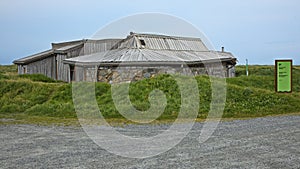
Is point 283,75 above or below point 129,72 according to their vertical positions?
below

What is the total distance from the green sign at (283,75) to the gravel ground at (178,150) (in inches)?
183

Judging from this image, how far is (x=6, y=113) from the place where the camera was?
1538cm

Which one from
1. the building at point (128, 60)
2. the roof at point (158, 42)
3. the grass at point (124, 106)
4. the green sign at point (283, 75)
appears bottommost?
the grass at point (124, 106)

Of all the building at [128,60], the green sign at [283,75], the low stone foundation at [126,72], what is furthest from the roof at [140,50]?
the green sign at [283,75]

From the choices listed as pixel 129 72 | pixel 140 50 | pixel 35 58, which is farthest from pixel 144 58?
pixel 35 58

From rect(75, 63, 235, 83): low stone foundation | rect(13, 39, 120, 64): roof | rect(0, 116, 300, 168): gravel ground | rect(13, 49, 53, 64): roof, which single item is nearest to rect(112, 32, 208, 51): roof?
rect(13, 39, 120, 64): roof

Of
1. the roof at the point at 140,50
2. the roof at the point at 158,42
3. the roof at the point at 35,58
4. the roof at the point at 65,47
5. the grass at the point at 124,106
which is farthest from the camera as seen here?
the roof at the point at 35,58

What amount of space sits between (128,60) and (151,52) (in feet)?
9.19

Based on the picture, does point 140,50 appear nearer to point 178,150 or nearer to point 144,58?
point 144,58

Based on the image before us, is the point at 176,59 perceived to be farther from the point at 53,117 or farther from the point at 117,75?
the point at 53,117

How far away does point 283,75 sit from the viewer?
1479 centimetres

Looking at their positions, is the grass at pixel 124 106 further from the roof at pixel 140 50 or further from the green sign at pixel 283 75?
the roof at pixel 140 50

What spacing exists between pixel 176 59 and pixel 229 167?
16.5 metres

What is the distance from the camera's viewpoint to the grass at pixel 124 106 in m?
13.5
